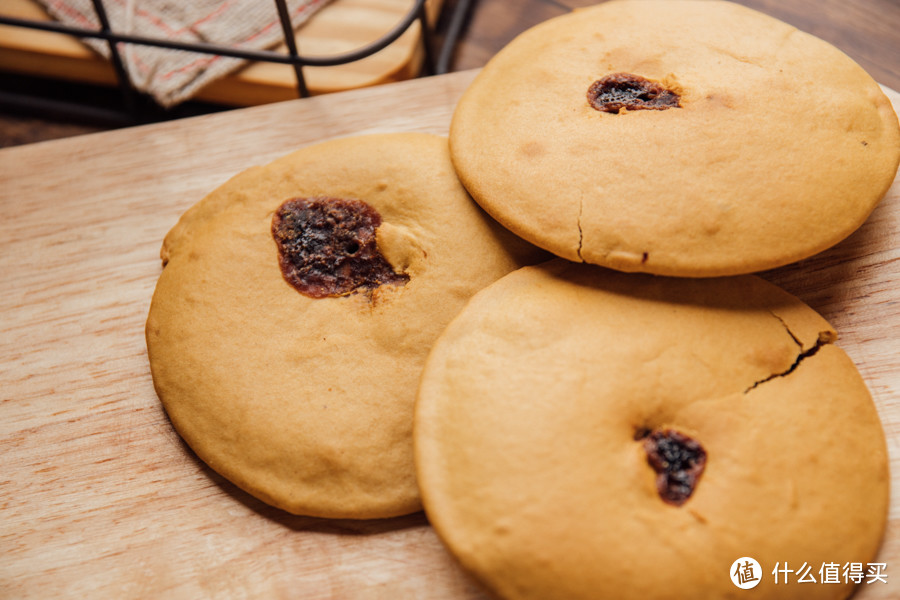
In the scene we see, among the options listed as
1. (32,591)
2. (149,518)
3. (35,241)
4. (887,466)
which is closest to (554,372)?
(887,466)

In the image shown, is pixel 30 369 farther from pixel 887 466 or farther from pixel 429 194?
pixel 887 466

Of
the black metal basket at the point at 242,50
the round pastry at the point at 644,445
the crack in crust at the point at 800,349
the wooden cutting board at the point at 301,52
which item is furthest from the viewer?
the wooden cutting board at the point at 301,52

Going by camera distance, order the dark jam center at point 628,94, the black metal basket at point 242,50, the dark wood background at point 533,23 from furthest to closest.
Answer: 1. the dark wood background at point 533,23
2. the black metal basket at point 242,50
3. the dark jam center at point 628,94

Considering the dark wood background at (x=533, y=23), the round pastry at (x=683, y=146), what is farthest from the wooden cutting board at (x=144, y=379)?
the dark wood background at (x=533, y=23)

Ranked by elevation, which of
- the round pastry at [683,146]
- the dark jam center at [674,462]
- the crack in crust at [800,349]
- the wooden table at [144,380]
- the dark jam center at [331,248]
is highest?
the round pastry at [683,146]

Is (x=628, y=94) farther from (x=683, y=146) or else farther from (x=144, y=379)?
(x=144, y=379)

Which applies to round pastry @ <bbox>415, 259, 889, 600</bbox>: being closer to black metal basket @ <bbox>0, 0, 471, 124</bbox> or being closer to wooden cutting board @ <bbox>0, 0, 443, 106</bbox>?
black metal basket @ <bbox>0, 0, 471, 124</bbox>

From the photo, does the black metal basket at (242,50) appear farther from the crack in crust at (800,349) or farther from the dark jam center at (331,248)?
the crack in crust at (800,349)

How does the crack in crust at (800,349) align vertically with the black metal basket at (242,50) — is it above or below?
above

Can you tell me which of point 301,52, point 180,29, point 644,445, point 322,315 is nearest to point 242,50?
point 301,52
